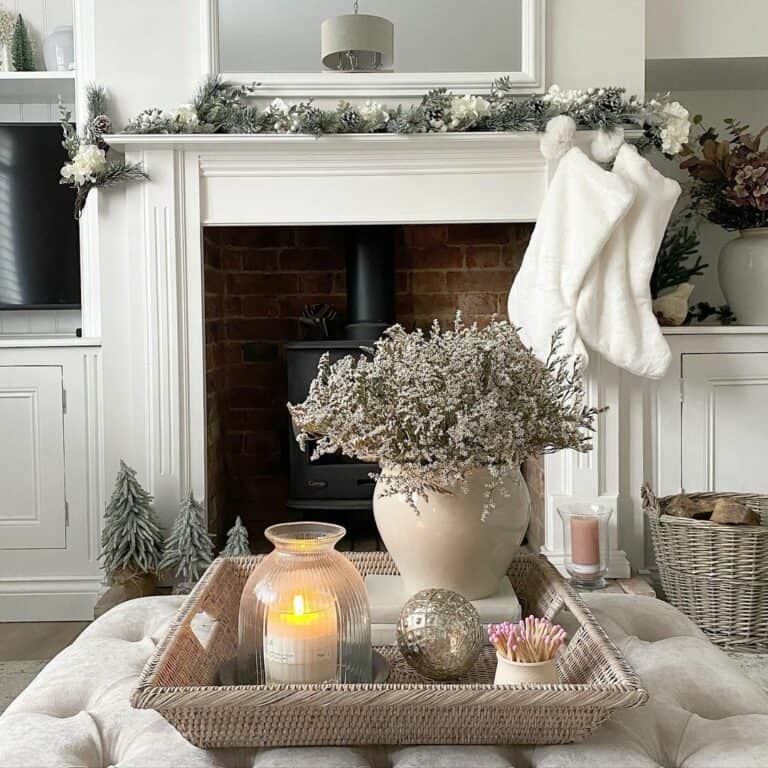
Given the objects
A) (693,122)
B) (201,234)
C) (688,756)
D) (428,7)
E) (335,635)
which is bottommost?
(688,756)

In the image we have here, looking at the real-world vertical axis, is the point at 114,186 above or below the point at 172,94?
below

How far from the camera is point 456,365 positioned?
50.1 inches

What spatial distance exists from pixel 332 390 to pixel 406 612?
33 centimetres

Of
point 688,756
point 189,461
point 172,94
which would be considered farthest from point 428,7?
point 688,756

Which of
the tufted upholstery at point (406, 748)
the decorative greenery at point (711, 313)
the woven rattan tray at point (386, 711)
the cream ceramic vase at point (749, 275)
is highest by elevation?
the cream ceramic vase at point (749, 275)

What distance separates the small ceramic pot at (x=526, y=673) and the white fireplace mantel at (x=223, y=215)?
195 cm

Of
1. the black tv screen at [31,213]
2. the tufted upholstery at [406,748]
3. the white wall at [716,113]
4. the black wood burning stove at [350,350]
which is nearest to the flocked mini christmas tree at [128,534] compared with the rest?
the black wood burning stove at [350,350]

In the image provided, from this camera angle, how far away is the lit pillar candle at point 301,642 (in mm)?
1104

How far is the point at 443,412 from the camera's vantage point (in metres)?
1.26

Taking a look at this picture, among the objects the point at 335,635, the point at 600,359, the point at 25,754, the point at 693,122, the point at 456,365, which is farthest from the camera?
the point at 693,122

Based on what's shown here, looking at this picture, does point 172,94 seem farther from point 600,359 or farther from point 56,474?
point 600,359

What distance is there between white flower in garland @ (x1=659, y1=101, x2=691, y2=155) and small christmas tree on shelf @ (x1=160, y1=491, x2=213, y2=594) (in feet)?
6.03

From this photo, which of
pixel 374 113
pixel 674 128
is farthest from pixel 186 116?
pixel 674 128

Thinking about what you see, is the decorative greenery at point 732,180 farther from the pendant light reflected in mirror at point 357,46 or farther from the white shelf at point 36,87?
the white shelf at point 36,87
